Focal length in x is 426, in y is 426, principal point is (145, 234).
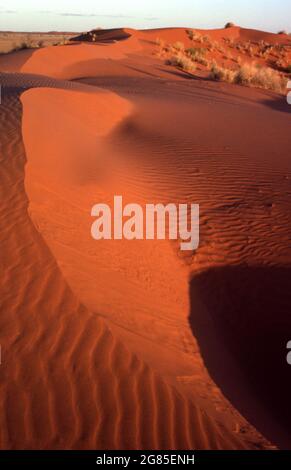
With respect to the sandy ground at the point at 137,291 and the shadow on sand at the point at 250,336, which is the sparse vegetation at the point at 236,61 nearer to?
the sandy ground at the point at 137,291

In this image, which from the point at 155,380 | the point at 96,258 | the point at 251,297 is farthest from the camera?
the point at 251,297

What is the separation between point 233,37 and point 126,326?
4711cm

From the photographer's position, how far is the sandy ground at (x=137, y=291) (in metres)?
3.35

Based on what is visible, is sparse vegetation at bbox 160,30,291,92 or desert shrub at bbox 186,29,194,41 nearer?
sparse vegetation at bbox 160,30,291,92

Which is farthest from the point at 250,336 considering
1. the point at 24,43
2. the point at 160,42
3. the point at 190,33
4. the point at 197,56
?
the point at 190,33

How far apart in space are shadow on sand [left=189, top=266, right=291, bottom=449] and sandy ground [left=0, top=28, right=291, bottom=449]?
0.02 metres

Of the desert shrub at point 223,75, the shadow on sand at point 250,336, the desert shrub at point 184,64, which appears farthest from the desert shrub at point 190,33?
the shadow on sand at point 250,336

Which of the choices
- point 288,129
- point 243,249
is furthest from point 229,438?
point 288,129

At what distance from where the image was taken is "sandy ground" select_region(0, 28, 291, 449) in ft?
11.0

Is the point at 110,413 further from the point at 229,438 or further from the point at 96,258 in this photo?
the point at 96,258

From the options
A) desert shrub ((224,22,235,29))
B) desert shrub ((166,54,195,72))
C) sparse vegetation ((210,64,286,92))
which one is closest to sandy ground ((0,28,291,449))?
sparse vegetation ((210,64,286,92))

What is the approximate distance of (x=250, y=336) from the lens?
17.5 feet

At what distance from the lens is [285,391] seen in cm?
459

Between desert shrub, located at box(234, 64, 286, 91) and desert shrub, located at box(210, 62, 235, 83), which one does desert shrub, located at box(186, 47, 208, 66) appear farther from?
desert shrub, located at box(234, 64, 286, 91)
